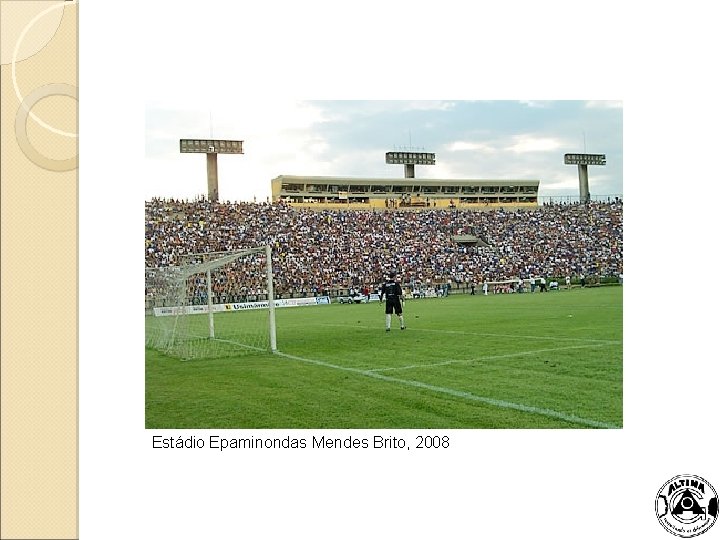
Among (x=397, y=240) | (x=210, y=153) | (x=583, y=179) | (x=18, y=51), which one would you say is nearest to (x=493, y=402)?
(x=18, y=51)

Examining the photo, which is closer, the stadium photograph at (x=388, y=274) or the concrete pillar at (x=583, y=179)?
the stadium photograph at (x=388, y=274)

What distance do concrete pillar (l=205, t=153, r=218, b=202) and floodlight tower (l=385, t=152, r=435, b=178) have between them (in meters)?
12.3

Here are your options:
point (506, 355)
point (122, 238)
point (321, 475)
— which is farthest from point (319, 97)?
point (506, 355)

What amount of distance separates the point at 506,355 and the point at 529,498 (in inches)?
150

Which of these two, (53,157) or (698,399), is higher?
(53,157)

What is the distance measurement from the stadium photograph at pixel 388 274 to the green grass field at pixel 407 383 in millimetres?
29

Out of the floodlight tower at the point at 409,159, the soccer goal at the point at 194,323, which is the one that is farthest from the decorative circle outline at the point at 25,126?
the floodlight tower at the point at 409,159

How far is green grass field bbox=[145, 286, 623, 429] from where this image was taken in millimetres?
5117

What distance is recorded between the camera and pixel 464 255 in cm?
2839

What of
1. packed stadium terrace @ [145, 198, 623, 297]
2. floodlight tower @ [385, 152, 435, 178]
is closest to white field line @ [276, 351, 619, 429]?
packed stadium terrace @ [145, 198, 623, 297]

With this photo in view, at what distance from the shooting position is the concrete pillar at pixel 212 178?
1083 inches

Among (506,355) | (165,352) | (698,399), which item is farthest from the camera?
(165,352)

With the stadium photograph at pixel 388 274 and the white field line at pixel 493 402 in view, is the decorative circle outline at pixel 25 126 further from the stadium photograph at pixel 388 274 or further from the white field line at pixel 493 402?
the white field line at pixel 493 402

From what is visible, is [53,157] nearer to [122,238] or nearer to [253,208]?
[122,238]
